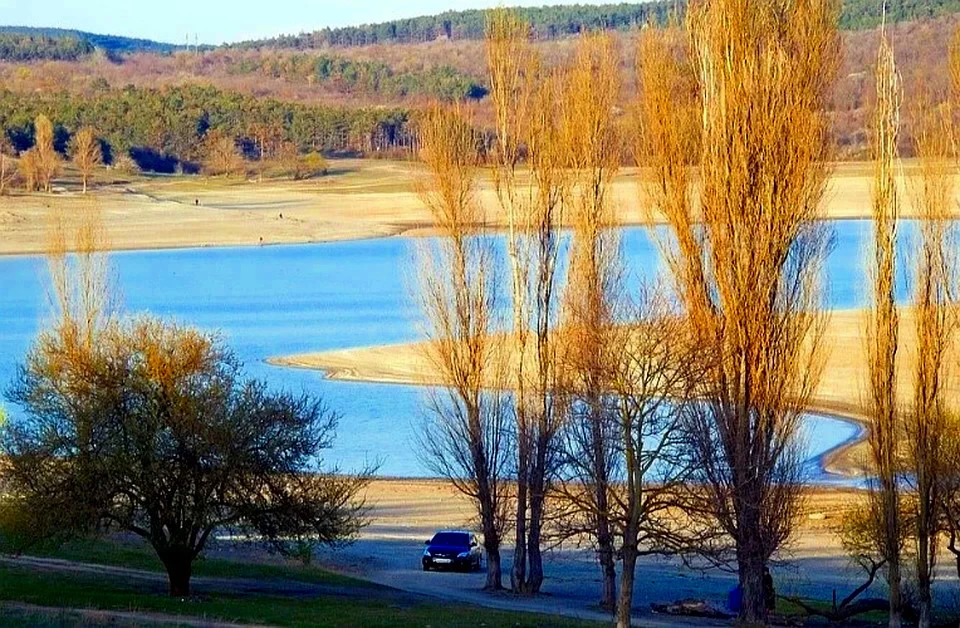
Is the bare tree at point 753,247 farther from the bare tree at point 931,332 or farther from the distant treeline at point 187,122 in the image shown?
the distant treeline at point 187,122

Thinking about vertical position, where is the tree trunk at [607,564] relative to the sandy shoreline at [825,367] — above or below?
below

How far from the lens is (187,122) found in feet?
519

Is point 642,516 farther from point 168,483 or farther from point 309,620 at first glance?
point 168,483

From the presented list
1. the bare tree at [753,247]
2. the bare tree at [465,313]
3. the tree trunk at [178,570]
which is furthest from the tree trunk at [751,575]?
the tree trunk at [178,570]

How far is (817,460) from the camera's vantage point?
40.2m

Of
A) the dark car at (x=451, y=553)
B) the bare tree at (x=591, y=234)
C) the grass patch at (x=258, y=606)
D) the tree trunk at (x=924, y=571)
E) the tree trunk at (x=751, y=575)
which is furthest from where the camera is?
the dark car at (x=451, y=553)

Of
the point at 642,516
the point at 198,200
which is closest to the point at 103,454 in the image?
the point at 642,516

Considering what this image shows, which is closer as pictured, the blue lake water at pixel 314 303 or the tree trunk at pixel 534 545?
the tree trunk at pixel 534 545

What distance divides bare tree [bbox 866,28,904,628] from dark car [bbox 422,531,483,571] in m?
8.46

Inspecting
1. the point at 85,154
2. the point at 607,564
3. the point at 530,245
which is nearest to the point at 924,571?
the point at 607,564

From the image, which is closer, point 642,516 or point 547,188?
point 642,516

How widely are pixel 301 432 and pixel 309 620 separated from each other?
4.32 m

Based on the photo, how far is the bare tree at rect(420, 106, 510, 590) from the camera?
2633 cm

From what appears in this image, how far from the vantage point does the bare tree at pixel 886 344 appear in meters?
22.7
